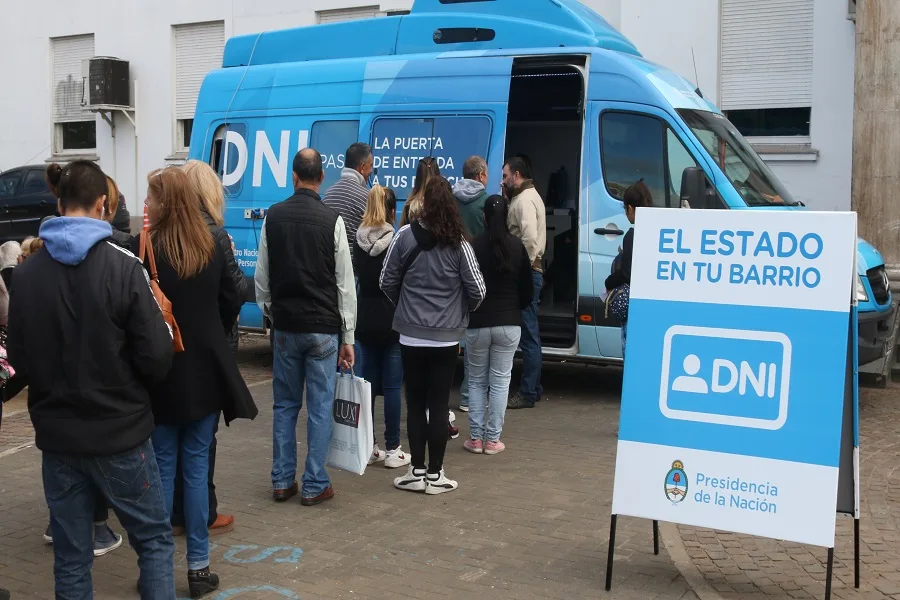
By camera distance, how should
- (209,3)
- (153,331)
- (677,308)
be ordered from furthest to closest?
1. (209,3)
2. (677,308)
3. (153,331)

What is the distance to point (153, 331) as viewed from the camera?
3.80m

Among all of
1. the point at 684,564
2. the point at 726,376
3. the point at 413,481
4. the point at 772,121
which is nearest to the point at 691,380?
the point at 726,376

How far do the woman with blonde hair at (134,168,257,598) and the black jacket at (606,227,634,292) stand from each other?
129 inches

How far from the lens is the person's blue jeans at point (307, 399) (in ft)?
19.2

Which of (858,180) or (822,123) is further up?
(822,123)

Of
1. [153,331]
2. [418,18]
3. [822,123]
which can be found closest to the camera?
[153,331]

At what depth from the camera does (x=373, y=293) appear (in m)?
6.69

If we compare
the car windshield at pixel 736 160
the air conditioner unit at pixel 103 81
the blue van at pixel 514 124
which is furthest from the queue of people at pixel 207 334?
the air conditioner unit at pixel 103 81

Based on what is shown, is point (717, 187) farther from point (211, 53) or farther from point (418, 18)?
point (211, 53)

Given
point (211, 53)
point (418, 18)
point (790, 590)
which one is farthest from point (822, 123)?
point (211, 53)

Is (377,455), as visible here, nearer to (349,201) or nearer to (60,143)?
(349,201)

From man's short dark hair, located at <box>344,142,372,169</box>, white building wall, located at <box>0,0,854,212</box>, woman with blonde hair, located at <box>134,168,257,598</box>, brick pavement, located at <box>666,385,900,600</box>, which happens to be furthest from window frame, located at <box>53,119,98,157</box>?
brick pavement, located at <box>666,385,900,600</box>

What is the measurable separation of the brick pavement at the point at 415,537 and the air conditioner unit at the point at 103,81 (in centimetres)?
1339

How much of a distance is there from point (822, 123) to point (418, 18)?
588 cm
